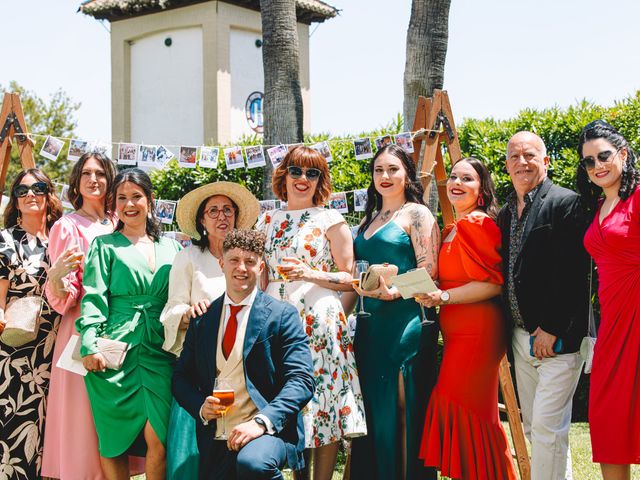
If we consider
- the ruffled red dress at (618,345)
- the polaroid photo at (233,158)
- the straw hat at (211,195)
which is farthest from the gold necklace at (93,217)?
the ruffled red dress at (618,345)

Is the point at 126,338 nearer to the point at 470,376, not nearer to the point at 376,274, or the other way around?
the point at 376,274

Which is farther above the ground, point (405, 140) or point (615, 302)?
point (405, 140)

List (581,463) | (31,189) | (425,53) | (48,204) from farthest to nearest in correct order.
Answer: (425,53)
(581,463)
(48,204)
(31,189)

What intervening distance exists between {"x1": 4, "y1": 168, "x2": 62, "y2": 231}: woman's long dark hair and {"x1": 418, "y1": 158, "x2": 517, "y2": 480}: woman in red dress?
3067 mm

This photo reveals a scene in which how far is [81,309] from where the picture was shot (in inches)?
192

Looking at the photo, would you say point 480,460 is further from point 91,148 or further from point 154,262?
point 91,148

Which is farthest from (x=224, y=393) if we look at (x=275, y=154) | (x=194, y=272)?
(x=275, y=154)

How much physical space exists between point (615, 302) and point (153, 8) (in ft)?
69.6

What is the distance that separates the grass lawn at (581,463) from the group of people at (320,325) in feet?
5.55

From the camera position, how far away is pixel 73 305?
5.27 m

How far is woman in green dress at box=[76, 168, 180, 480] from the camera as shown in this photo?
4.82 m

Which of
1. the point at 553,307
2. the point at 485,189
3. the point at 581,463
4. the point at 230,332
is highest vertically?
the point at 485,189

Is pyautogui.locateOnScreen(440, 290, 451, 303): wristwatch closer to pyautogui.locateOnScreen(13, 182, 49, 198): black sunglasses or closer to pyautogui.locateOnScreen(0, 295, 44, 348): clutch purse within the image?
pyautogui.locateOnScreen(0, 295, 44, 348): clutch purse

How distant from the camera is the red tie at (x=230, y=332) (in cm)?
443
